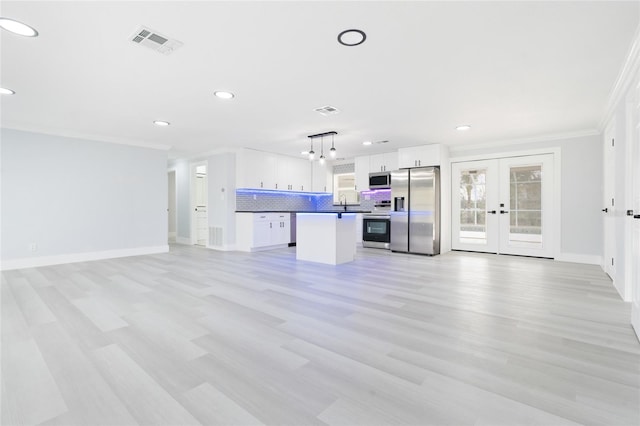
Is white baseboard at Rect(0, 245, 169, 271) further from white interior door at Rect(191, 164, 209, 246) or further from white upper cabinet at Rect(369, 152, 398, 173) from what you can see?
white upper cabinet at Rect(369, 152, 398, 173)

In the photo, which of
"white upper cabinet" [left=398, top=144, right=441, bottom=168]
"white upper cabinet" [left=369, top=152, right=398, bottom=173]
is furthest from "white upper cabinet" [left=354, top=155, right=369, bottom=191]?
"white upper cabinet" [left=398, top=144, right=441, bottom=168]

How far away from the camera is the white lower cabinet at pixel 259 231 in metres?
7.01

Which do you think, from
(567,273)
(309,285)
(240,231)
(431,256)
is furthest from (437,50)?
(240,231)

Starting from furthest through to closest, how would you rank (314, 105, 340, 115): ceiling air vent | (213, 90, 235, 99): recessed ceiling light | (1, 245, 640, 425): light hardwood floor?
(314, 105, 340, 115): ceiling air vent → (213, 90, 235, 99): recessed ceiling light → (1, 245, 640, 425): light hardwood floor

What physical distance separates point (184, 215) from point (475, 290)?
7.62 meters

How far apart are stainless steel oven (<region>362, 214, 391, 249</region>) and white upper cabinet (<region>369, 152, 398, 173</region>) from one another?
117 centimetres

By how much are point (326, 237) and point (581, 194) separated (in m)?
4.65

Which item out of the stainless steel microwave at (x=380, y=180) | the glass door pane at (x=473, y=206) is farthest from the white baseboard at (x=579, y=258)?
the stainless steel microwave at (x=380, y=180)

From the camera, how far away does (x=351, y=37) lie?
2396 mm

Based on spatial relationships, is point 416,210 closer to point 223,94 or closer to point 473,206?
point 473,206

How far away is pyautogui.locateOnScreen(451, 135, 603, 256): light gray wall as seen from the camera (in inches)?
208

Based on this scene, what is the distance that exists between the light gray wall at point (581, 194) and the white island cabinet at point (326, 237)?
3.95 m

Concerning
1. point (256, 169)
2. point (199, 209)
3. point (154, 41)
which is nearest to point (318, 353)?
point (154, 41)

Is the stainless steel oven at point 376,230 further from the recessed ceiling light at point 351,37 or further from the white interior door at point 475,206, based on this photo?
the recessed ceiling light at point 351,37
